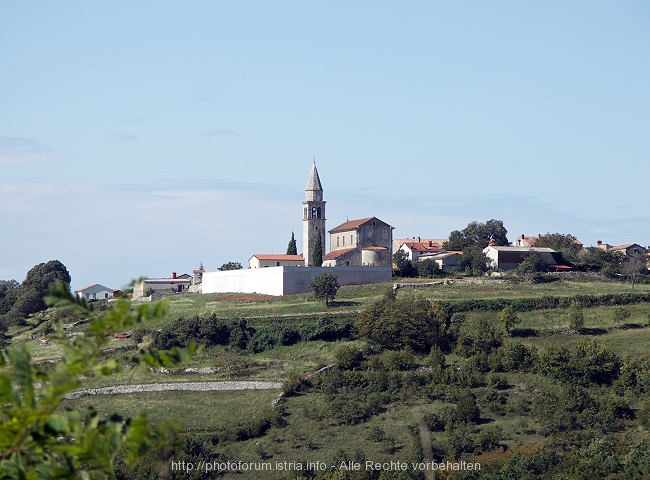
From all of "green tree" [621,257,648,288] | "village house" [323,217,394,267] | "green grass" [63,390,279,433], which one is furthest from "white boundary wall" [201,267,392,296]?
"green grass" [63,390,279,433]

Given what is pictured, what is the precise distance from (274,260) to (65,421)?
7315cm

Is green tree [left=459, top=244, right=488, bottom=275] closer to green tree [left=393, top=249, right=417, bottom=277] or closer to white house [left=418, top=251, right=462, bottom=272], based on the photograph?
white house [left=418, top=251, right=462, bottom=272]

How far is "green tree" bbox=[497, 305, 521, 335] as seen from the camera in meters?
51.8

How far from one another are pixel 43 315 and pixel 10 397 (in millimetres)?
74788

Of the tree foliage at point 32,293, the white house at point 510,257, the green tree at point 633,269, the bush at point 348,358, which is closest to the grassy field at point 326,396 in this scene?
the bush at point 348,358

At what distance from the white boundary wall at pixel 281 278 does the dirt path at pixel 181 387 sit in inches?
831

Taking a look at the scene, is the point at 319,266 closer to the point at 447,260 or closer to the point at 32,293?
the point at 447,260

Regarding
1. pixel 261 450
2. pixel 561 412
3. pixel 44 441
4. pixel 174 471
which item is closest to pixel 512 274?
pixel 561 412

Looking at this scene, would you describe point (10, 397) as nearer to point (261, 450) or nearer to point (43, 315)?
point (261, 450)

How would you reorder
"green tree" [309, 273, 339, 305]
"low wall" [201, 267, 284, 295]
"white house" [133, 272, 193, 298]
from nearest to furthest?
"green tree" [309, 273, 339, 305] < "low wall" [201, 267, 284, 295] < "white house" [133, 272, 193, 298]

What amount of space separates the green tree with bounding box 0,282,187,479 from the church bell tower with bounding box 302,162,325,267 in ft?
250

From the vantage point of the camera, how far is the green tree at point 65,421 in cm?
474

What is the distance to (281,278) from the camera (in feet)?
222

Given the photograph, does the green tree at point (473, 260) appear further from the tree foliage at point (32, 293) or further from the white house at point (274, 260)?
the tree foliage at point (32, 293)
